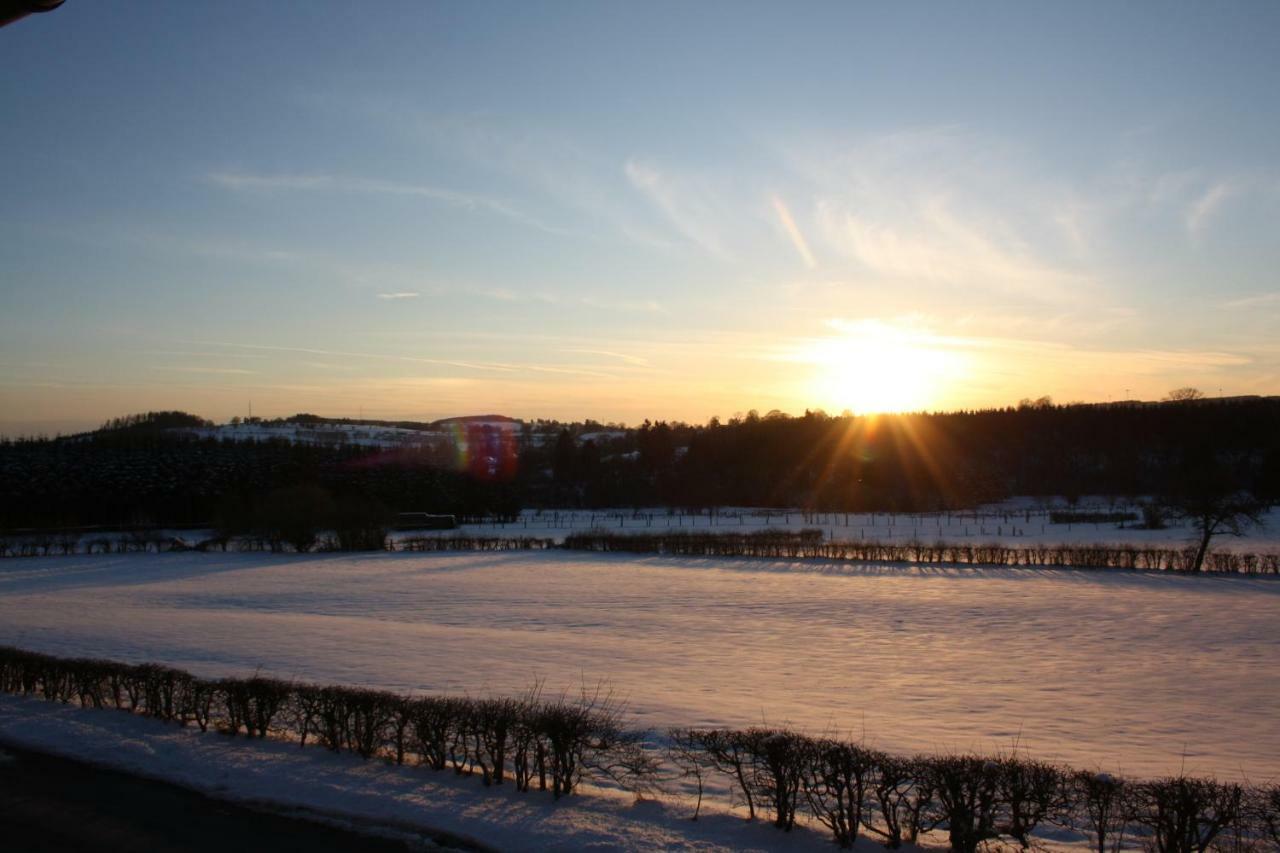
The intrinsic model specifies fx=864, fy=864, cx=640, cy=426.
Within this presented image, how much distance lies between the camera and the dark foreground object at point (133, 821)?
7.56 m

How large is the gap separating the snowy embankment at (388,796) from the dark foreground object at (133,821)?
250mm

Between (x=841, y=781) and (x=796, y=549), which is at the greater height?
(x=841, y=781)

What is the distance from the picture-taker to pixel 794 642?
23234mm

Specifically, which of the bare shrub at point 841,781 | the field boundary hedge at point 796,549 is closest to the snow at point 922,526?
the field boundary hedge at point 796,549

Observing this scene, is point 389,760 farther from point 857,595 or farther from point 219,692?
point 857,595

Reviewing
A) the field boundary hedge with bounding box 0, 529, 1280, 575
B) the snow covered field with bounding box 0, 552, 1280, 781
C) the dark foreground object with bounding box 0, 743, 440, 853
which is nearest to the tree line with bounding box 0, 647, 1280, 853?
the dark foreground object with bounding box 0, 743, 440, 853

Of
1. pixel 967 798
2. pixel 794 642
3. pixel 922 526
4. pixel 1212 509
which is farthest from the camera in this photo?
pixel 922 526

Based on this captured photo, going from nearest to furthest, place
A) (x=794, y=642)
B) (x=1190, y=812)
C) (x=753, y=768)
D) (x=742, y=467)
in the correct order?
(x=1190, y=812), (x=753, y=768), (x=794, y=642), (x=742, y=467)

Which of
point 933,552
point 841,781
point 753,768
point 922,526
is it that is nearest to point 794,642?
point 753,768

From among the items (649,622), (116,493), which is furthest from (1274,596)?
(116,493)

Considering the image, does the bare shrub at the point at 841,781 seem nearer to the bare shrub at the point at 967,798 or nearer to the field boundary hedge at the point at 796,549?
the bare shrub at the point at 967,798

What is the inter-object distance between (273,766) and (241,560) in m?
46.0

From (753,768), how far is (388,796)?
389cm

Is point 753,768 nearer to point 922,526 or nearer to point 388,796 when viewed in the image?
point 388,796
